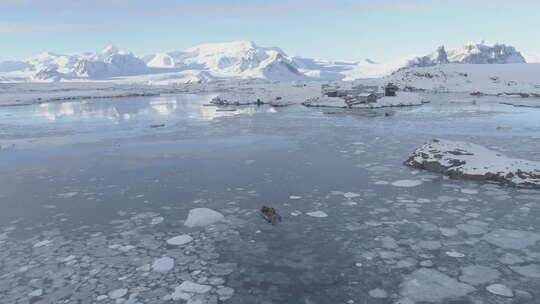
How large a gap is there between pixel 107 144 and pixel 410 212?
526 inches

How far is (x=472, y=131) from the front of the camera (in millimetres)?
19250

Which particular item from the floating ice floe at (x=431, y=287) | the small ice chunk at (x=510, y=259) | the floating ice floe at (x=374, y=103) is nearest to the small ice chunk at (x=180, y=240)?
the floating ice floe at (x=431, y=287)

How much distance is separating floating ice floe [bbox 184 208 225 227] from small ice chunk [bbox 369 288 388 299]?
140 inches

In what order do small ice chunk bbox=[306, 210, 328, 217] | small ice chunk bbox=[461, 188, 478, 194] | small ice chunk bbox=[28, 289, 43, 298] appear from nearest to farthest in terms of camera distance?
small ice chunk bbox=[28, 289, 43, 298] < small ice chunk bbox=[306, 210, 328, 217] < small ice chunk bbox=[461, 188, 478, 194]

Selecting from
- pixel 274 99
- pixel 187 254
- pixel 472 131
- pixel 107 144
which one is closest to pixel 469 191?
pixel 187 254

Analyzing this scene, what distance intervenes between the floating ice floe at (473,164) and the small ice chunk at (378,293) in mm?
6293

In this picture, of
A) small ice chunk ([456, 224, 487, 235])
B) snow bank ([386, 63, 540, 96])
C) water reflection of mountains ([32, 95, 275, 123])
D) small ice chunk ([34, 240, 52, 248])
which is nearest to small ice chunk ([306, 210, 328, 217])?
small ice chunk ([456, 224, 487, 235])

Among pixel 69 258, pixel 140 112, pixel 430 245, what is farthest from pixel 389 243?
pixel 140 112

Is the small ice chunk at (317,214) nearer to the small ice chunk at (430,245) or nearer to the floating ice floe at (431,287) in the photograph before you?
the small ice chunk at (430,245)

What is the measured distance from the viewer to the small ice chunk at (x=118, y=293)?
5203mm

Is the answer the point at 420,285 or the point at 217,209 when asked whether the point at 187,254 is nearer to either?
the point at 217,209

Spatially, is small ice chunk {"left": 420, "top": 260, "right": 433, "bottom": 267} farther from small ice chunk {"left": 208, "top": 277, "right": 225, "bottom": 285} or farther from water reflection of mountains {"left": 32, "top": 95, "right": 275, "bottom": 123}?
water reflection of mountains {"left": 32, "top": 95, "right": 275, "bottom": 123}

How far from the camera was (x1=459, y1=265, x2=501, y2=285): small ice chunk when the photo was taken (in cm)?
538

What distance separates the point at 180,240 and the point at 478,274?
14.9 ft
